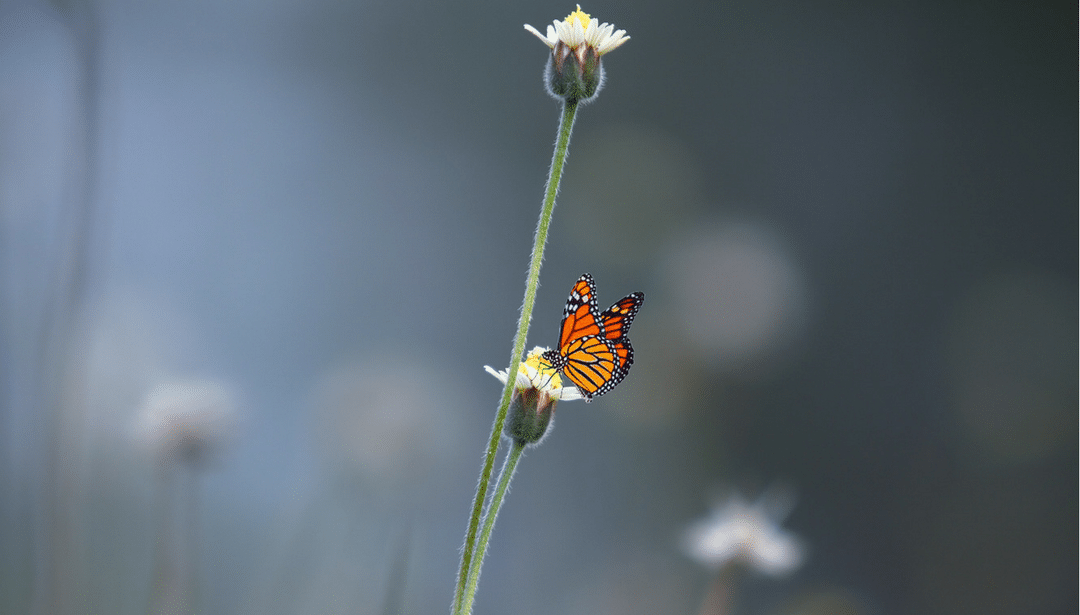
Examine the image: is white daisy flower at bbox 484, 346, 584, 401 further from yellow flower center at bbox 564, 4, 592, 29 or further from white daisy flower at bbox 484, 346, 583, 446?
yellow flower center at bbox 564, 4, 592, 29

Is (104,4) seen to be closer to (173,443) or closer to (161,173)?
(161,173)

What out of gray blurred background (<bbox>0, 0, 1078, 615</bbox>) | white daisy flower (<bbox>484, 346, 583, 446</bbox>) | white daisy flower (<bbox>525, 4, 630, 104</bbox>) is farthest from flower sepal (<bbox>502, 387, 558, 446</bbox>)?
gray blurred background (<bbox>0, 0, 1078, 615</bbox>)

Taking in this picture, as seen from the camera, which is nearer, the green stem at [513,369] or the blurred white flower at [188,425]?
the green stem at [513,369]

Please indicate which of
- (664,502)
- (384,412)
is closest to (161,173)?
(384,412)

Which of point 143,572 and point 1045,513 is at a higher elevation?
point 1045,513

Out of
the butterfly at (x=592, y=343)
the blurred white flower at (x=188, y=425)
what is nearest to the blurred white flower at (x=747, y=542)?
the butterfly at (x=592, y=343)

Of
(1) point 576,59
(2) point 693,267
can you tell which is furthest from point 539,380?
(2) point 693,267

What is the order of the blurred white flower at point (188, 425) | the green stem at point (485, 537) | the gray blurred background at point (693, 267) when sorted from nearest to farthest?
the green stem at point (485, 537), the blurred white flower at point (188, 425), the gray blurred background at point (693, 267)

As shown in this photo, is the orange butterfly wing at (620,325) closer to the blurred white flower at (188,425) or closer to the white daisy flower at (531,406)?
the white daisy flower at (531,406)
